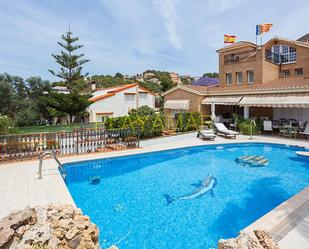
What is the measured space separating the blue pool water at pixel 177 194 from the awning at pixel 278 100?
474 centimetres

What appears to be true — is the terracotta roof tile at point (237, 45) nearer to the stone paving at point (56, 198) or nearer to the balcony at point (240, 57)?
the balcony at point (240, 57)

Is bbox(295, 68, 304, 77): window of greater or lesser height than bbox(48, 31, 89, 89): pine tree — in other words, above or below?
below

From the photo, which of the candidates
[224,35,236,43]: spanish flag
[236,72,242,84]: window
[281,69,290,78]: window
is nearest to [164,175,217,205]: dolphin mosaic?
[236,72,242,84]: window

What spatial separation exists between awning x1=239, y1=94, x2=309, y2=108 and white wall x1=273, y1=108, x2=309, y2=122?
4.14 metres

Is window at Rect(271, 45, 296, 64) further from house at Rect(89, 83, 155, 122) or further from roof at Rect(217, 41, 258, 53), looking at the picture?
house at Rect(89, 83, 155, 122)

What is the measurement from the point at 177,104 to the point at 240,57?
11.3m

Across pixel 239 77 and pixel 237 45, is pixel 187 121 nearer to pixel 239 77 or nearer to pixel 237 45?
pixel 239 77

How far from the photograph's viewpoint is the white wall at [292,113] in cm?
2414

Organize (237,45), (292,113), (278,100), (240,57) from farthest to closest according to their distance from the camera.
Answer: (240,57) → (237,45) → (292,113) → (278,100)

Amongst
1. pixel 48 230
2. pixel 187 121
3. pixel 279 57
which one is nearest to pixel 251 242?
pixel 48 230

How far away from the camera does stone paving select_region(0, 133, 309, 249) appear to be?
5980 mm

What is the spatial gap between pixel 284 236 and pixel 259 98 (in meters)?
20.3

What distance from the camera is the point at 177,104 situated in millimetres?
31469

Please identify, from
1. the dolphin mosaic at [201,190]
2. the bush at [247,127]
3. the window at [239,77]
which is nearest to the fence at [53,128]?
the bush at [247,127]
